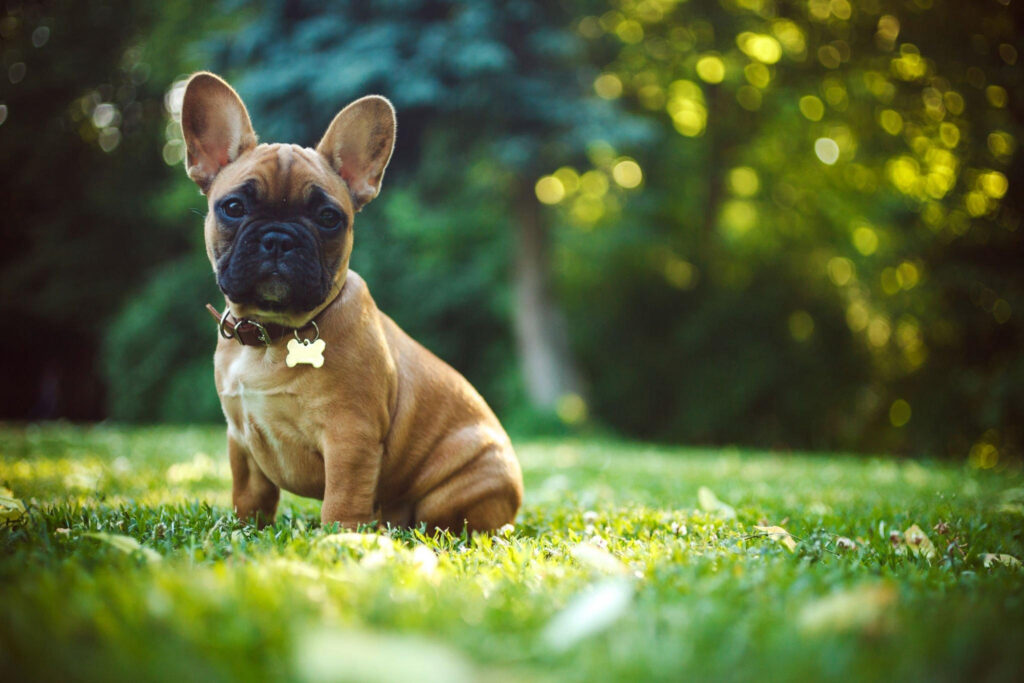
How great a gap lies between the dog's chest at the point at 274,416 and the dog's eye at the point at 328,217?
58 centimetres

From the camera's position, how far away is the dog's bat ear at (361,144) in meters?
3.21

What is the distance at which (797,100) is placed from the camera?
13.8 metres

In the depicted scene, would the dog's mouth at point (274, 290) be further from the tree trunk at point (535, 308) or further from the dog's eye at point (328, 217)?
the tree trunk at point (535, 308)

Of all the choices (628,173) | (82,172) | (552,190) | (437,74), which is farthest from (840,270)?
(82,172)

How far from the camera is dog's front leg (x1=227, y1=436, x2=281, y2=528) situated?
10.4ft

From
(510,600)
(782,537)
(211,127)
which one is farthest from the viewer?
(211,127)

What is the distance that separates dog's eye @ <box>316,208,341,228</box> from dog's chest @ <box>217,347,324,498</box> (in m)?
0.58

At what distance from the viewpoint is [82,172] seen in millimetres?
19516

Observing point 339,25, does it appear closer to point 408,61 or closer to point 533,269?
point 408,61

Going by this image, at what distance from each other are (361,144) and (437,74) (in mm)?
8014

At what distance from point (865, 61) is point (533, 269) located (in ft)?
23.3

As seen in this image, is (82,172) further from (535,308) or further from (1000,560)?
(1000,560)

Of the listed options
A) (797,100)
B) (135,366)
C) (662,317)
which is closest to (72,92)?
(135,366)

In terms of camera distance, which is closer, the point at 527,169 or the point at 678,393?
the point at 527,169
